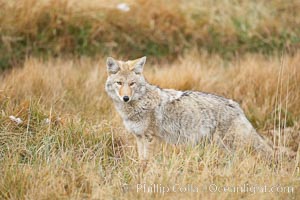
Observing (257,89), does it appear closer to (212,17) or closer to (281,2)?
(212,17)

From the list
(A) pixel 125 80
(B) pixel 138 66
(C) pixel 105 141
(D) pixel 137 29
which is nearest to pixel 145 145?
(C) pixel 105 141

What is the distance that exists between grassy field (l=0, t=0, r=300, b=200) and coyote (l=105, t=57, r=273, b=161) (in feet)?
0.57

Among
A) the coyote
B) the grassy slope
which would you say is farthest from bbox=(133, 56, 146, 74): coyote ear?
the grassy slope

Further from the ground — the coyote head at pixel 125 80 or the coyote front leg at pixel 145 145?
the coyote head at pixel 125 80

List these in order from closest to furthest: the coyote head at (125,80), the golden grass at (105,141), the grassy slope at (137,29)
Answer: the golden grass at (105,141) → the coyote head at (125,80) → the grassy slope at (137,29)

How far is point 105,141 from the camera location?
6.40m

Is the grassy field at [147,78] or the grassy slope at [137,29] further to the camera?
the grassy slope at [137,29]

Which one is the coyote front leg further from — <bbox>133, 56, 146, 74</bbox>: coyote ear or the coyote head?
<bbox>133, 56, 146, 74</bbox>: coyote ear

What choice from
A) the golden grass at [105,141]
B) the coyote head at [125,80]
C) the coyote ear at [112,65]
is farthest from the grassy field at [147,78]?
the coyote ear at [112,65]

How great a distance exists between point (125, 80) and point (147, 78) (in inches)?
90.9

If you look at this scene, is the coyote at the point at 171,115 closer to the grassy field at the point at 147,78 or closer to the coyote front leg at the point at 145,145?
the coyote front leg at the point at 145,145

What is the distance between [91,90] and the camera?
860 centimetres

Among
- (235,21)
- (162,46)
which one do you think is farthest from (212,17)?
(162,46)

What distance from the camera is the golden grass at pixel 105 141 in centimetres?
536
